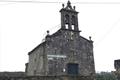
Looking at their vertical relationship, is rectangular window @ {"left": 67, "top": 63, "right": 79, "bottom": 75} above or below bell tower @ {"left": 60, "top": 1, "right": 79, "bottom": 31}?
below

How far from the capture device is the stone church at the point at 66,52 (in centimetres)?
2508

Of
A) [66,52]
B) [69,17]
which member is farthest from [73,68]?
[69,17]

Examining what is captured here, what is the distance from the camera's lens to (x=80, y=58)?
2700cm

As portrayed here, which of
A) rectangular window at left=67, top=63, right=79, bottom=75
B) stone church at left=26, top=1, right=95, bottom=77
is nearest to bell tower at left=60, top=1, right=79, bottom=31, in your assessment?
stone church at left=26, top=1, right=95, bottom=77

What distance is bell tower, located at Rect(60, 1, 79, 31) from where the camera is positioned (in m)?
→ 26.9

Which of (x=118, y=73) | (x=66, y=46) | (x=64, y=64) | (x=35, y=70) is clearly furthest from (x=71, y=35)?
(x=118, y=73)

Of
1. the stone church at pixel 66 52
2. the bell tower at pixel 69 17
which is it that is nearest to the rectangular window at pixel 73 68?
the stone church at pixel 66 52

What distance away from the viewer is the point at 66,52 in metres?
26.2

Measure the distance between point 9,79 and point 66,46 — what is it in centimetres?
1197

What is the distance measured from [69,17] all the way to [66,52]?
16.2 feet

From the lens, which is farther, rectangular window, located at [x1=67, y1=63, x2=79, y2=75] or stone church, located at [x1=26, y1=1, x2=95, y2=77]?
rectangular window, located at [x1=67, y1=63, x2=79, y2=75]

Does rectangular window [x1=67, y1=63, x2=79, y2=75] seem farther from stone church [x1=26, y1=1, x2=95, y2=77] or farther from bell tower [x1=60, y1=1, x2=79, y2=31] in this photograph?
bell tower [x1=60, y1=1, x2=79, y2=31]

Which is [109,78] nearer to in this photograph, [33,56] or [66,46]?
[66,46]

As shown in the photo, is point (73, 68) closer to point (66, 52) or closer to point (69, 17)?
point (66, 52)
